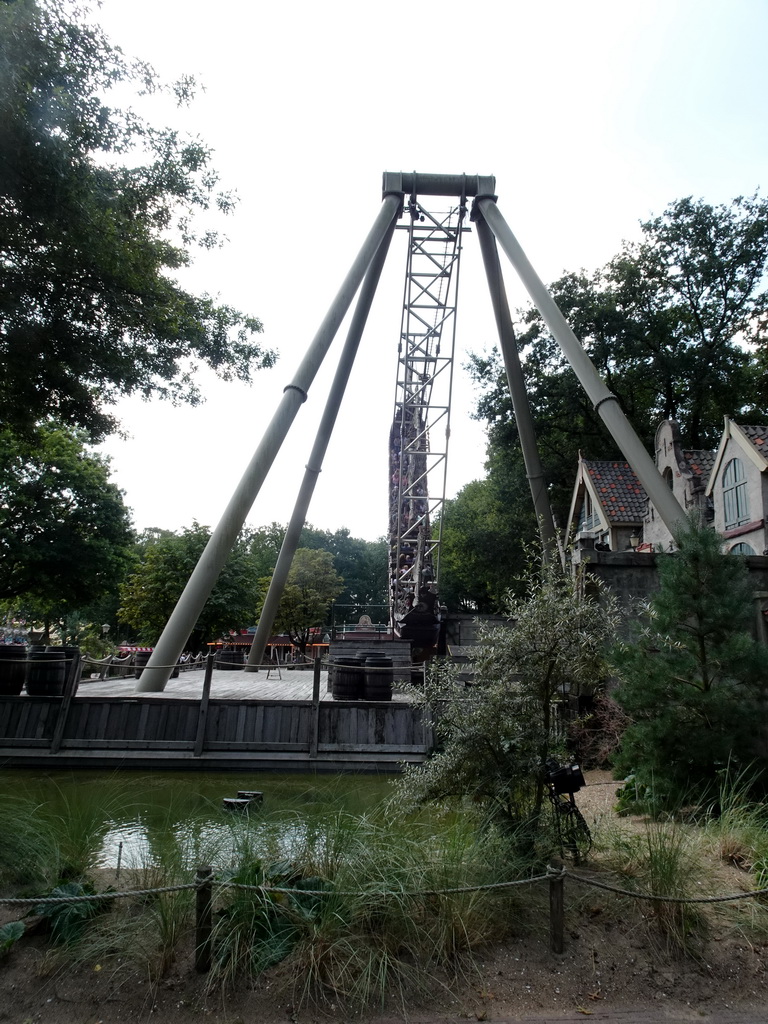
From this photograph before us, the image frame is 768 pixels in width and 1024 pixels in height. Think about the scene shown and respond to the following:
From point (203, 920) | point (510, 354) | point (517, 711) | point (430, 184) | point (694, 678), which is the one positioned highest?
point (430, 184)

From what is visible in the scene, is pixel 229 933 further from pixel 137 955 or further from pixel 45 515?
pixel 45 515

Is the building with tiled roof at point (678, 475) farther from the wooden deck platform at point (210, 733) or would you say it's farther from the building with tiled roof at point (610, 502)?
the wooden deck platform at point (210, 733)

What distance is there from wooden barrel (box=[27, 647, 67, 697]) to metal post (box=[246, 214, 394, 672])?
6.71 m

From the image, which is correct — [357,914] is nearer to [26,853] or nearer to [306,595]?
[26,853]

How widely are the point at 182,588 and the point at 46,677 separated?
72.5 ft

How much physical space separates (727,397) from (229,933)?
32654 mm

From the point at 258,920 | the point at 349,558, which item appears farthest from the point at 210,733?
the point at 349,558

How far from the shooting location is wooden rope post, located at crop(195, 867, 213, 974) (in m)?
3.38

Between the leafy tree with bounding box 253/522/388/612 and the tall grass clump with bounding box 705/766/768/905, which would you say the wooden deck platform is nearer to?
the tall grass clump with bounding box 705/766/768/905

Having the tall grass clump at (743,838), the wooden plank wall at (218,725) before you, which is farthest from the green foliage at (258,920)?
the wooden plank wall at (218,725)

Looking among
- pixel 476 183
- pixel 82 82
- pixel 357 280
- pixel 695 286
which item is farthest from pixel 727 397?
pixel 82 82

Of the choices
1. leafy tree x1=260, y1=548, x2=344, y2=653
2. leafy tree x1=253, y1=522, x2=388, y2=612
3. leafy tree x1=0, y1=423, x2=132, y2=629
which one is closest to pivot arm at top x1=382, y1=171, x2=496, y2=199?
leafy tree x1=0, y1=423, x2=132, y2=629

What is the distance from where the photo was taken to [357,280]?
15070mm

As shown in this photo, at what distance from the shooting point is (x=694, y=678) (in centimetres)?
661
